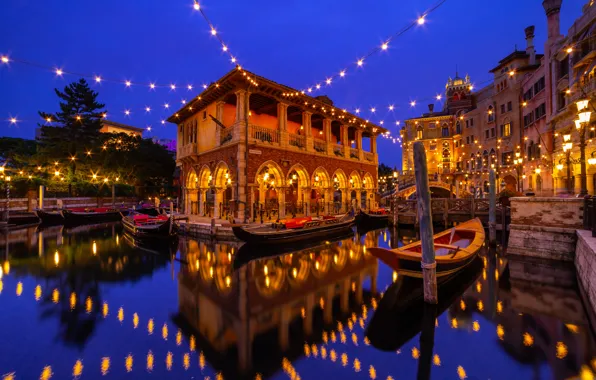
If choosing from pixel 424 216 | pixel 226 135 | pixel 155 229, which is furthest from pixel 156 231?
pixel 424 216

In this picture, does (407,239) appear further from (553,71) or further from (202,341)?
(553,71)

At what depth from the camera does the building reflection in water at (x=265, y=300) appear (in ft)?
13.5

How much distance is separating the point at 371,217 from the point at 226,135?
35.9ft

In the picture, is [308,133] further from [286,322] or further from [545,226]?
[286,322]

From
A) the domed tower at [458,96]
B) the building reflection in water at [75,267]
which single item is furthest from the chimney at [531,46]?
the building reflection in water at [75,267]

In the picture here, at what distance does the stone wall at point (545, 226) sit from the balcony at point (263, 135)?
11217 millimetres

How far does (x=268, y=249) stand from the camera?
11273 mm

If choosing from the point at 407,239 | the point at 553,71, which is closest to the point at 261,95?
the point at 407,239

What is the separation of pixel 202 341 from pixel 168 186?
3468 centimetres

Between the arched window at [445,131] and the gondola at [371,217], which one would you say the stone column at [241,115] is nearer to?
the gondola at [371,217]

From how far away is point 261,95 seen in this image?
1582cm

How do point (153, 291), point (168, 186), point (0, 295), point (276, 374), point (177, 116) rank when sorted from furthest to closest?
point (168, 186) < point (177, 116) < point (153, 291) < point (0, 295) < point (276, 374)

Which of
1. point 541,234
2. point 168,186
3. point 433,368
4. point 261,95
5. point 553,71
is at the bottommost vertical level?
point 433,368

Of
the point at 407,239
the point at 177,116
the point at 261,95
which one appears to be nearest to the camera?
the point at 407,239
